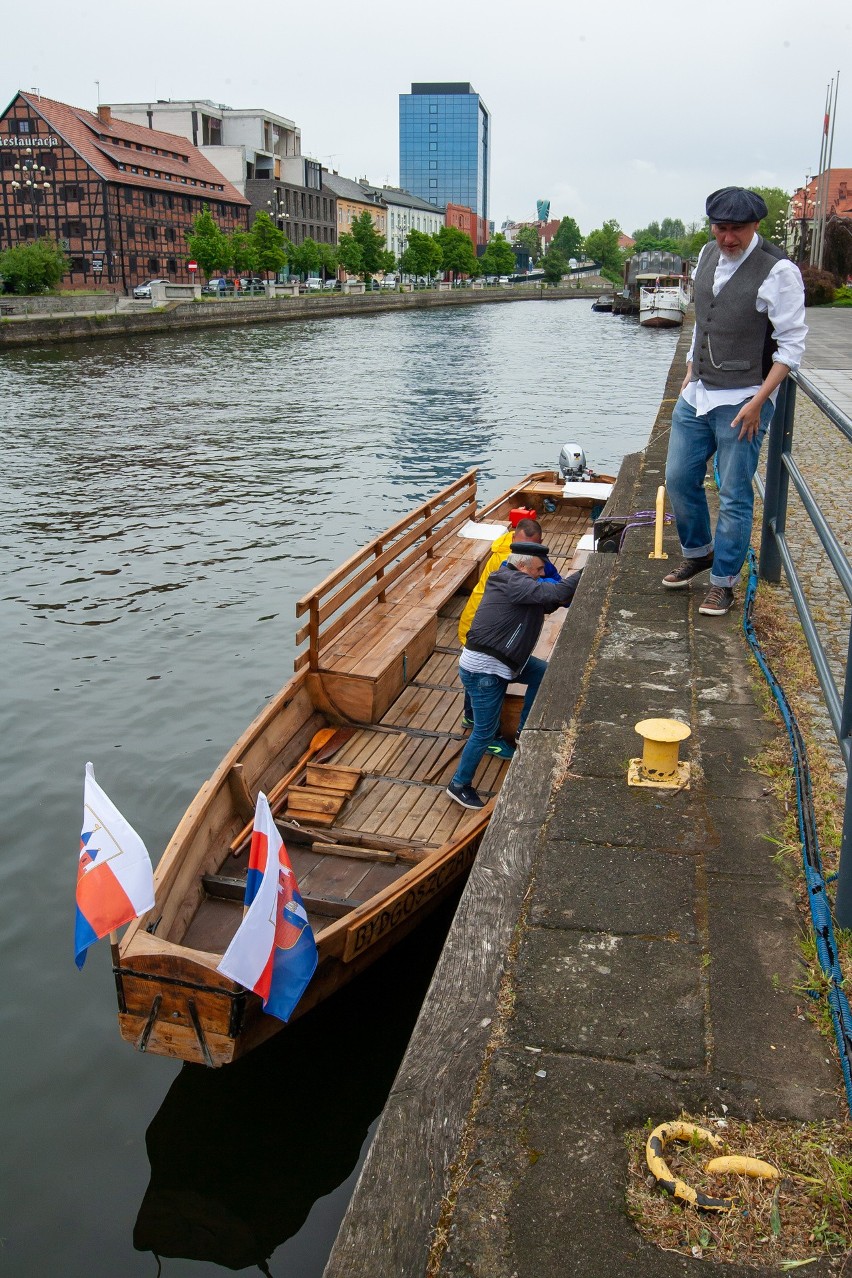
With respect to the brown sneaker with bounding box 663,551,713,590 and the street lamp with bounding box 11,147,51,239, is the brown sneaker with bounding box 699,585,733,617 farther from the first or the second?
the street lamp with bounding box 11,147,51,239

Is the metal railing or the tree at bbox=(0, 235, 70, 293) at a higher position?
the tree at bbox=(0, 235, 70, 293)

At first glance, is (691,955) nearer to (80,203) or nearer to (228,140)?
(80,203)

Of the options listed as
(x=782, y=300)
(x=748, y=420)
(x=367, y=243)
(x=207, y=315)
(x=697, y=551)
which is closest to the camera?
(x=782, y=300)

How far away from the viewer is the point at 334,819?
22.8 feet

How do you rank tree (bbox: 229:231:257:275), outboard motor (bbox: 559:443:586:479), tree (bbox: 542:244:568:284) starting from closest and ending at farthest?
outboard motor (bbox: 559:443:586:479) < tree (bbox: 229:231:257:275) < tree (bbox: 542:244:568:284)

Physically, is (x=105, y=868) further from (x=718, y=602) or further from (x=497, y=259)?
(x=497, y=259)

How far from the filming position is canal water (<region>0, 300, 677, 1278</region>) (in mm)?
5137

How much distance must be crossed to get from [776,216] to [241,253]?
6179cm

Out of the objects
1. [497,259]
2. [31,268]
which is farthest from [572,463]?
[497,259]

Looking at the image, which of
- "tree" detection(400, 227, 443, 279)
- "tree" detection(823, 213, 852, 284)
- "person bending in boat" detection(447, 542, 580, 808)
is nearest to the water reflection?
"person bending in boat" detection(447, 542, 580, 808)

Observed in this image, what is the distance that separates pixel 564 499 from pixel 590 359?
128 ft

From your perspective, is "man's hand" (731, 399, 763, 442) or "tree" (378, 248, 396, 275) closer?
"man's hand" (731, 399, 763, 442)

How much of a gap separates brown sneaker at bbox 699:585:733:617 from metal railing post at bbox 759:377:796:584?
2.01 feet

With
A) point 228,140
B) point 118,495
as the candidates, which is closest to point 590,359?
point 118,495
